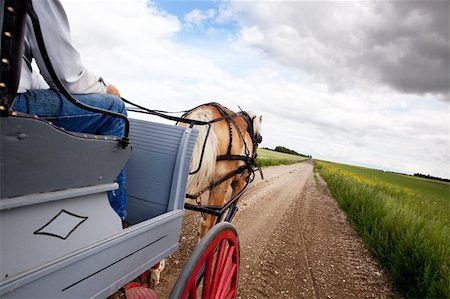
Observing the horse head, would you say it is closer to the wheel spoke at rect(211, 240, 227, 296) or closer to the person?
the wheel spoke at rect(211, 240, 227, 296)

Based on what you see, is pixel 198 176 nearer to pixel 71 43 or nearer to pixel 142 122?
pixel 142 122

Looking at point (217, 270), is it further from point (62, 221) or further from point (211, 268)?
point (62, 221)

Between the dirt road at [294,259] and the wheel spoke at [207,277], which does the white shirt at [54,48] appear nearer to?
the wheel spoke at [207,277]

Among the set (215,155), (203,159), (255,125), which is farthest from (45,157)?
(255,125)

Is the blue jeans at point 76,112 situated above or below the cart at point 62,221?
above

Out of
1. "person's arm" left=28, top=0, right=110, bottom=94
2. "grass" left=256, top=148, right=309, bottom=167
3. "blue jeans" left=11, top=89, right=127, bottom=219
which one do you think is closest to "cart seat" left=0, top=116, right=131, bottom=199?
"blue jeans" left=11, top=89, right=127, bottom=219

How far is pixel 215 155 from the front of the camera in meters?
3.46

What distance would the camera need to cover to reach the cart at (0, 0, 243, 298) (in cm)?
95

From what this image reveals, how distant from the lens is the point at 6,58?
948 mm

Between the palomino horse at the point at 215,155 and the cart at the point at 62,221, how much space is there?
1.37 meters

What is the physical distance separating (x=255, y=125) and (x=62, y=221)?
12.5ft

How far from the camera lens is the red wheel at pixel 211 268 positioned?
150 centimetres

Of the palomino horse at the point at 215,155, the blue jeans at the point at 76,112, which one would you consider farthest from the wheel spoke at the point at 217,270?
the palomino horse at the point at 215,155

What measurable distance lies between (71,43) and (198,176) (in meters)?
2.14
